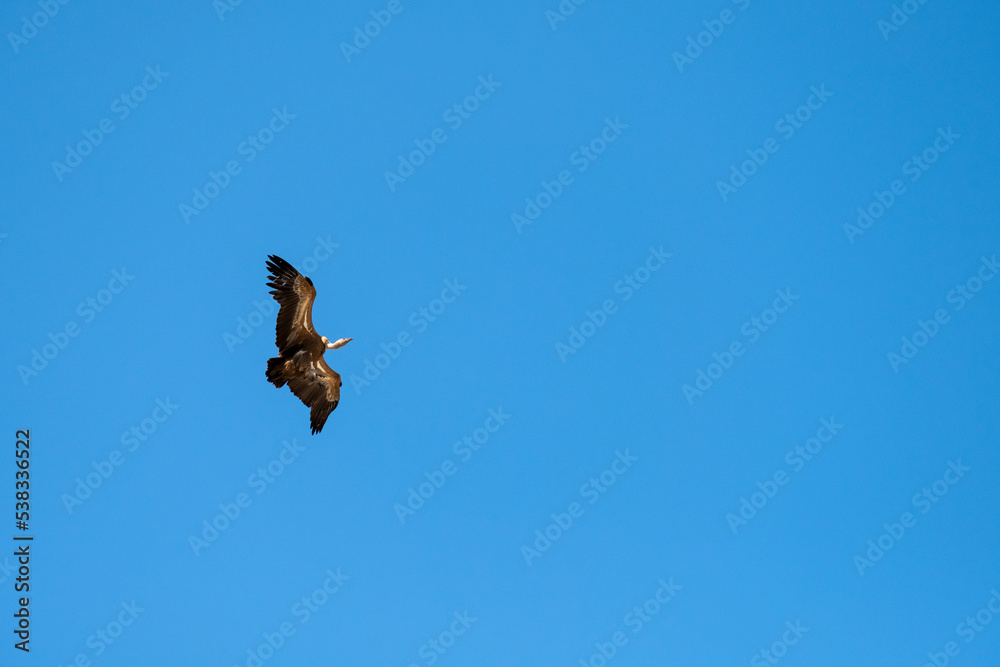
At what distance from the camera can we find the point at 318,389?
39.5 metres

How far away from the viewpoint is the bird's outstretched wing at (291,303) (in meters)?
36.7

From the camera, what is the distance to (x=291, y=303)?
3709cm

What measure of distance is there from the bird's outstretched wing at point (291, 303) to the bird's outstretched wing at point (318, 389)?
4.19 ft

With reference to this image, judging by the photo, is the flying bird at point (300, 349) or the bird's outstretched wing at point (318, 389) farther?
the bird's outstretched wing at point (318, 389)

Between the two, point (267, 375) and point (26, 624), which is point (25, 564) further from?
point (267, 375)

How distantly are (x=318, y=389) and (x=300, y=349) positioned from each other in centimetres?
191

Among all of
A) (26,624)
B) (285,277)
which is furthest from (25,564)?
(285,277)

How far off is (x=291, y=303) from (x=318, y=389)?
12.0ft

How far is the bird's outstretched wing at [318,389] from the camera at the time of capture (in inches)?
1537

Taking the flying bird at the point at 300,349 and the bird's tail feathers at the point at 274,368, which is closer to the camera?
the flying bird at the point at 300,349

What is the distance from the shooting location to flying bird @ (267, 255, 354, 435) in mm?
36812

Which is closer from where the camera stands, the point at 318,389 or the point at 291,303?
the point at 291,303

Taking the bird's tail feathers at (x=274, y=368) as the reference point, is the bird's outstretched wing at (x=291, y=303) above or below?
above

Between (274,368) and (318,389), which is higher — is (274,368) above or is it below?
below
